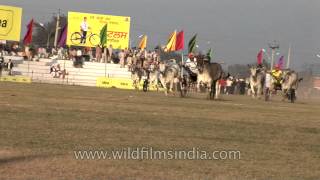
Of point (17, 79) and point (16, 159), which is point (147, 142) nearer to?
point (16, 159)

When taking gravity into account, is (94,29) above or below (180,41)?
above

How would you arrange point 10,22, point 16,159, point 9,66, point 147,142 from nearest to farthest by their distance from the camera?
point 16,159, point 147,142, point 9,66, point 10,22

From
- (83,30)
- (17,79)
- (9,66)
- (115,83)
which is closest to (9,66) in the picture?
(9,66)

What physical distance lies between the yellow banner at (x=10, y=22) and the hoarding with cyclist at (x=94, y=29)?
603cm

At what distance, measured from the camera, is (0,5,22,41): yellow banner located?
2741 inches

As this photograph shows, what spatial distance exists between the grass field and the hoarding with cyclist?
5279cm

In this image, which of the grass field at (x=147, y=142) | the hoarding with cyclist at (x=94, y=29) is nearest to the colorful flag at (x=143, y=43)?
the hoarding with cyclist at (x=94, y=29)

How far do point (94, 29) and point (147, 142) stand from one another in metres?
62.5

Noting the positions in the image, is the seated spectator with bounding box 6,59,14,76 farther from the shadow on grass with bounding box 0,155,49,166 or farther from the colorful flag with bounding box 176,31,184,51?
the shadow on grass with bounding box 0,155,49,166

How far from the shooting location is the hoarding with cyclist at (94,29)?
73750 mm

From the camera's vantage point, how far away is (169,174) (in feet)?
32.9

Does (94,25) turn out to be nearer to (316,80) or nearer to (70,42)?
(70,42)

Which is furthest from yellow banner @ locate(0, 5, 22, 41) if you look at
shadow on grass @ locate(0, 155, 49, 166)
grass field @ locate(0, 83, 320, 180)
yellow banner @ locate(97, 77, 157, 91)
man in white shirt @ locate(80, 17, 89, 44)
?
shadow on grass @ locate(0, 155, 49, 166)

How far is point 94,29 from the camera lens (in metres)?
75.0
